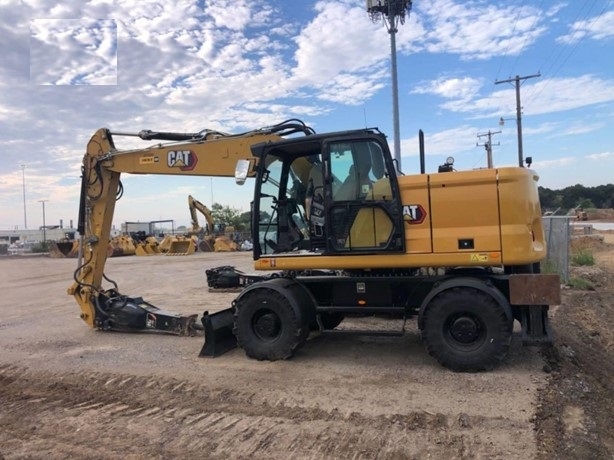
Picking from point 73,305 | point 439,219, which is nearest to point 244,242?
point 73,305

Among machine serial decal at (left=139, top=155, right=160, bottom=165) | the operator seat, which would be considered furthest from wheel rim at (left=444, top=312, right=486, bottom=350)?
machine serial decal at (left=139, top=155, right=160, bottom=165)

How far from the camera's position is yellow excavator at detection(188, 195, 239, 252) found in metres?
38.2

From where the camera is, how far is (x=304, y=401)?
18.7ft

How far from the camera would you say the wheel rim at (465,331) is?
21.2ft

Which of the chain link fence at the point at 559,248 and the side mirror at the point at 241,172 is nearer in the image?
the side mirror at the point at 241,172

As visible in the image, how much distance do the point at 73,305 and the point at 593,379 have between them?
39.2 ft

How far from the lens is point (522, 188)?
645cm

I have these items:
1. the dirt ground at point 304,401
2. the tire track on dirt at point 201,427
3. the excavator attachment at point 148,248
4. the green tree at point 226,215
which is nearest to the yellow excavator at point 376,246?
the dirt ground at point 304,401

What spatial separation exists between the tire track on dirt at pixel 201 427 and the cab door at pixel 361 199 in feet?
7.51

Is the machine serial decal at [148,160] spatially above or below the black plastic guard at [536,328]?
A: above

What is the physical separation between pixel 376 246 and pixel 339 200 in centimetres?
77

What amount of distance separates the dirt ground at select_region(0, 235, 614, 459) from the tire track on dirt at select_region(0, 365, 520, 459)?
18 mm

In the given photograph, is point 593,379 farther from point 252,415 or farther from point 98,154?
point 98,154

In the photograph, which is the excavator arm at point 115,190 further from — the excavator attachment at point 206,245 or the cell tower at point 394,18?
the excavator attachment at point 206,245
